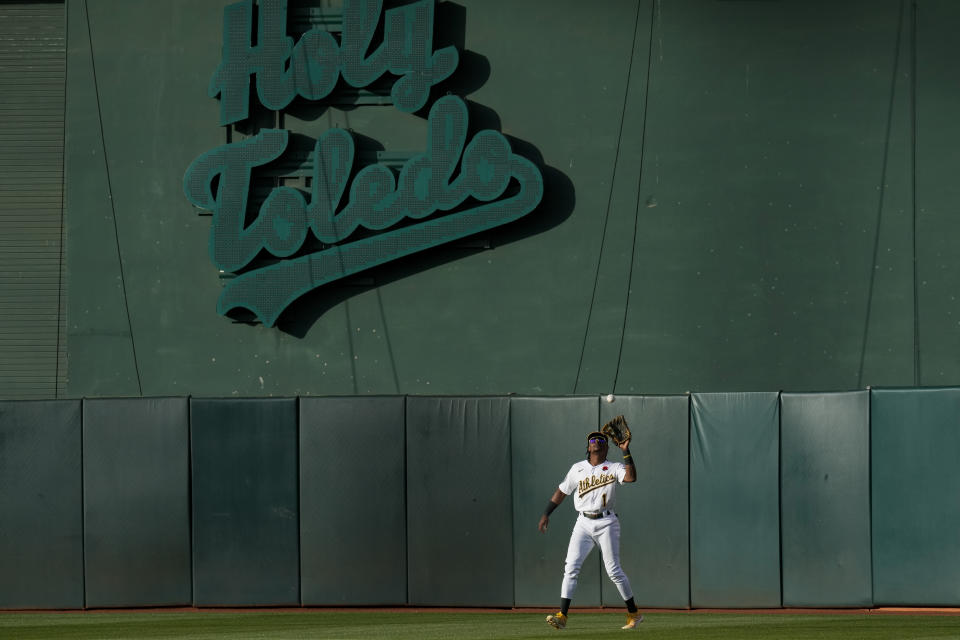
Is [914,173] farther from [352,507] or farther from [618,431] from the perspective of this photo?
[352,507]

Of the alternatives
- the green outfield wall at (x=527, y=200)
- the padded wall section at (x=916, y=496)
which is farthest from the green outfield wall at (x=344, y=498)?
the green outfield wall at (x=527, y=200)

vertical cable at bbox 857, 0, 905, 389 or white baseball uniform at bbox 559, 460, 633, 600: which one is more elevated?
vertical cable at bbox 857, 0, 905, 389

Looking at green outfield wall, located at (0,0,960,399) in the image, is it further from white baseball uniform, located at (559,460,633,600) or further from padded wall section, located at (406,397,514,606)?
white baseball uniform, located at (559,460,633,600)

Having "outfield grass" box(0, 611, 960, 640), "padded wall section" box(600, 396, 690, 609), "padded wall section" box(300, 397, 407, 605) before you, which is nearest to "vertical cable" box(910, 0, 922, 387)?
"padded wall section" box(600, 396, 690, 609)

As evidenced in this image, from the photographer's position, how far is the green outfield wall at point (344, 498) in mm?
15102

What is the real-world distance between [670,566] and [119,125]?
10.4 m

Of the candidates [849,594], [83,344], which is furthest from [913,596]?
[83,344]

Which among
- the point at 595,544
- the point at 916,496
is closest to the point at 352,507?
the point at 595,544

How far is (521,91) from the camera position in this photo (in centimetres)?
1762

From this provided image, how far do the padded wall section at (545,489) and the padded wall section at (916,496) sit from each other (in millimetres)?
3510

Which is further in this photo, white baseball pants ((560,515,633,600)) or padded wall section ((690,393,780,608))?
padded wall section ((690,393,780,608))

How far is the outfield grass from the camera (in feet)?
37.6

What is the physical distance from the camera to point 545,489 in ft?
50.3

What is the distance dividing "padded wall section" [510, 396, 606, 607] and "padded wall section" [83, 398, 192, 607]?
4351mm
